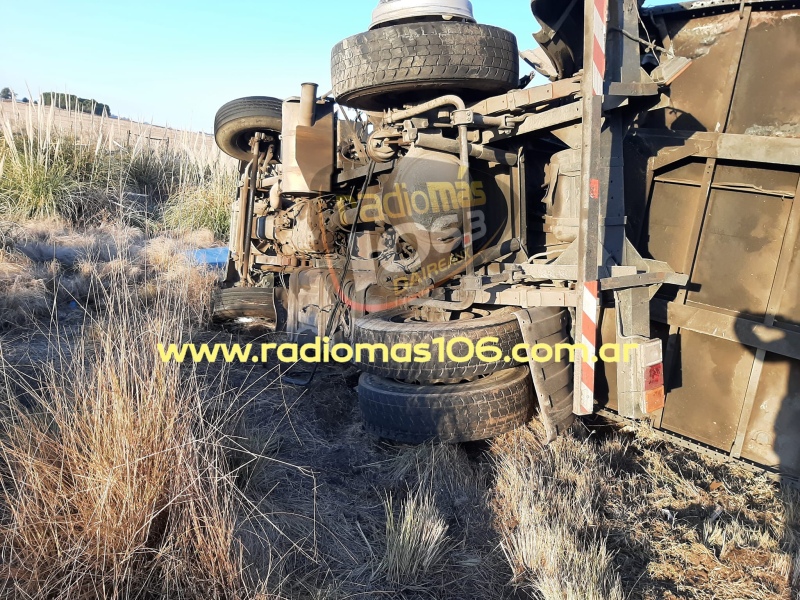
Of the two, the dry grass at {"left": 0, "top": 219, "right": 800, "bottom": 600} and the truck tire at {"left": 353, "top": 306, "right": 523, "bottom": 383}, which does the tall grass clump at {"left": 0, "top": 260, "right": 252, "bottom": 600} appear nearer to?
the dry grass at {"left": 0, "top": 219, "right": 800, "bottom": 600}

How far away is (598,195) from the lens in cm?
340

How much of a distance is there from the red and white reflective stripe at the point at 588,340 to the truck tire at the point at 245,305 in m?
4.12

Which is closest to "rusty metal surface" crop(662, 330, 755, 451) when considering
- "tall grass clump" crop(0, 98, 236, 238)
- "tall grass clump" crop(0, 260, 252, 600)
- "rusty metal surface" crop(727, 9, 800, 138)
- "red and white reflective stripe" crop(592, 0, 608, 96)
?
"rusty metal surface" crop(727, 9, 800, 138)

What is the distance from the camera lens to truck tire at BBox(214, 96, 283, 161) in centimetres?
686

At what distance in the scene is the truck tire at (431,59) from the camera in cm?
392

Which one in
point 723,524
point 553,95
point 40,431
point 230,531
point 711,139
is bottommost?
point 723,524

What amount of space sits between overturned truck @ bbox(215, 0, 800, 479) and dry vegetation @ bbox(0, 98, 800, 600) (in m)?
0.28

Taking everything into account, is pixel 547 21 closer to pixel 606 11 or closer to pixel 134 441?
pixel 606 11

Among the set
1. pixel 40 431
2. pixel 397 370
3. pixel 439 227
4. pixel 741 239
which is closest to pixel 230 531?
pixel 40 431

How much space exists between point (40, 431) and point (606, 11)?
363 centimetres

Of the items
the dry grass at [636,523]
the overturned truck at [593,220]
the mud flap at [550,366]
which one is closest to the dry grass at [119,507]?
the dry grass at [636,523]

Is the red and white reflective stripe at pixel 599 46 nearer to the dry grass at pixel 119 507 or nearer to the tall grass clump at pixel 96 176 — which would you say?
the dry grass at pixel 119 507

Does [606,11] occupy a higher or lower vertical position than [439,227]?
higher

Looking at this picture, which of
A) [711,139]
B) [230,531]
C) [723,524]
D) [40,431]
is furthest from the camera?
[711,139]
